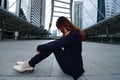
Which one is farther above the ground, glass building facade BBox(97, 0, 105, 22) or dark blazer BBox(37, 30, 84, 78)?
glass building facade BBox(97, 0, 105, 22)

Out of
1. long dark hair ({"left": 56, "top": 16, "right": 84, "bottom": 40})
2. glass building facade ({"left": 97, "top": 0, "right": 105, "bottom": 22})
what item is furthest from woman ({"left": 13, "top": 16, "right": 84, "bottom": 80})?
glass building facade ({"left": 97, "top": 0, "right": 105, "bottom": 22})

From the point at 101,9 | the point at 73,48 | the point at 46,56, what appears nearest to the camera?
the point at 73,48

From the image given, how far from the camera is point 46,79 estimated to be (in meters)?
2.52

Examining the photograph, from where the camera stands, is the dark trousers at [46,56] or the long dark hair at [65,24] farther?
the dark trousers at [46,56]

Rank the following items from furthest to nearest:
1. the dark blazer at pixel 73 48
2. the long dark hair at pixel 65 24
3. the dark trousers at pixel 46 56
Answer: the dark trousers at pixel 46 56, the long dark hair at pixel 65 24, the dark blazer at pixel 73 48

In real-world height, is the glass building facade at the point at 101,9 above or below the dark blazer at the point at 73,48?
above

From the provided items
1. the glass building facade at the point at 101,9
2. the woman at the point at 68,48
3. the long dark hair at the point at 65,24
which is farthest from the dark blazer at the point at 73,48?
the glass building facade at the point at 101,9

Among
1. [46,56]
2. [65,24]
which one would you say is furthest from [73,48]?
[46,56]

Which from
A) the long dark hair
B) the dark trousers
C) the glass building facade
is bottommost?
the dark trousers

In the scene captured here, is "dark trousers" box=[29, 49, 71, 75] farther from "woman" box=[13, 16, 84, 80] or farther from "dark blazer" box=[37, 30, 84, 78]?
"dark blazer" box=[37, 30, 84, 78]

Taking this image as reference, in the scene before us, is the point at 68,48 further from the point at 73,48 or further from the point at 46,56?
the point at 46,56

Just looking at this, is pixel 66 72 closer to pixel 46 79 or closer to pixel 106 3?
pixel 46 79

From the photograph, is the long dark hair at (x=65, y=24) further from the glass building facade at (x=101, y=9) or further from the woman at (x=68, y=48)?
the glass building facade at (x=101, y=9)

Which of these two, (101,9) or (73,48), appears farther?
(101,9)
